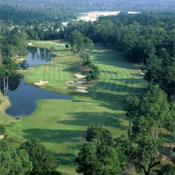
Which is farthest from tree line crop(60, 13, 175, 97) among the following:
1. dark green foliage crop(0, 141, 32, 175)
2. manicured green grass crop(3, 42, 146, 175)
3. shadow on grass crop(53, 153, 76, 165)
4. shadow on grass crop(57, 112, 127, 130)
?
dark green foliage crop(0, 141, 32, 175)

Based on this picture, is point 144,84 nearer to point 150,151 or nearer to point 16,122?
point 16,122

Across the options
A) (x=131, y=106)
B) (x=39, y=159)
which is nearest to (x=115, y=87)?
(x=131, y=106)

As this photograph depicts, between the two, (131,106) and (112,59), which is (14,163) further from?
(112,59)

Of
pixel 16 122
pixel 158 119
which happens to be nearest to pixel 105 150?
pixel 158 119

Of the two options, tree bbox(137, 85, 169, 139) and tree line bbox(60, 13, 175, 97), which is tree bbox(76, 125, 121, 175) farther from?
tree line bbox(60, 13, 175, 97)

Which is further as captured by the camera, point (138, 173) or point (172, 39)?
point (172, 39)

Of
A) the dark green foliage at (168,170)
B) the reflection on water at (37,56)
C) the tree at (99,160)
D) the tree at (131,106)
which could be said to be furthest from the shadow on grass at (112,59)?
the tree at (99,160)
